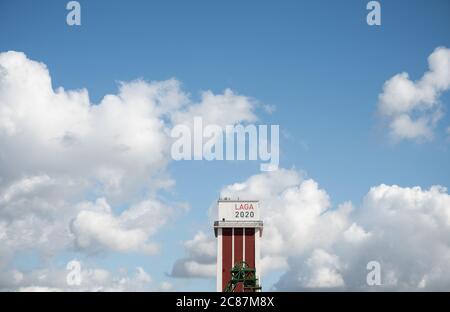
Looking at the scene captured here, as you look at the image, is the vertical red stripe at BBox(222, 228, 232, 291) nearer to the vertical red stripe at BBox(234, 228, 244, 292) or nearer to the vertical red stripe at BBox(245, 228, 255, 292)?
the vertical red stripe at BBox(234, 228, 244, 292)

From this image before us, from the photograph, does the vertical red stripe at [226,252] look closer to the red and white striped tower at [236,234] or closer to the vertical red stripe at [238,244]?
the red and white striped tower at [236,234]

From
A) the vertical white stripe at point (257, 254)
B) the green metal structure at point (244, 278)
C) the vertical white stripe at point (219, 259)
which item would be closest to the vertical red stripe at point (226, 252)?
the vertical white stripe at point (219, 259)

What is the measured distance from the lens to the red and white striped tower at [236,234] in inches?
5017

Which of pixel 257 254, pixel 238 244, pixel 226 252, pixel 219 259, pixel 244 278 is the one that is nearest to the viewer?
pixel 244 278

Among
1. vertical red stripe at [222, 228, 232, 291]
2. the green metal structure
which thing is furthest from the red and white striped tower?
the green metal structure

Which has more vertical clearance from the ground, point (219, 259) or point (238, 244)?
point (238, 244)

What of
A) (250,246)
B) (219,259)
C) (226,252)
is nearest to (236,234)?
(250,246)

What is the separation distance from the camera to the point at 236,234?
12950 cm

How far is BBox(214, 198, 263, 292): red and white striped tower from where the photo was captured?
127 meters

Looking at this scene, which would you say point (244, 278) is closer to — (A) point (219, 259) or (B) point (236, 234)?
(A) point (219, 259)

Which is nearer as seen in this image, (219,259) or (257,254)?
(219,259)
